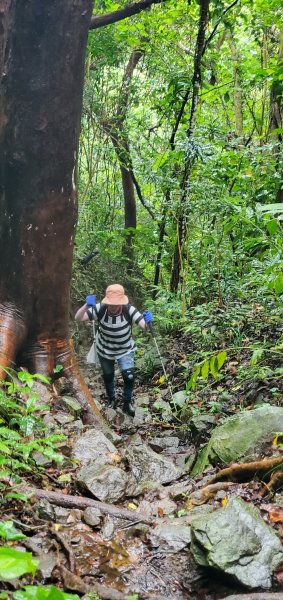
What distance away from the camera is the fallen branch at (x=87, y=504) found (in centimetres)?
326

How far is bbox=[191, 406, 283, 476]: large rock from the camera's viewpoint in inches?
156

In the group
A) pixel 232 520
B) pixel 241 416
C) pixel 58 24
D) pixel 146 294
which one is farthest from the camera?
pixel 146 294

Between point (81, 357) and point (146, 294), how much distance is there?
2.77 m

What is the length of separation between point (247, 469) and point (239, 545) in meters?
0.97

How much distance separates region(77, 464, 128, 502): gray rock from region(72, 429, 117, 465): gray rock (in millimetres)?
187

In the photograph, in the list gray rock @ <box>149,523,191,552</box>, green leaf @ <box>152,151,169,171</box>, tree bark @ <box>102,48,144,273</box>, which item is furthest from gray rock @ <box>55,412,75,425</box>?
tree bark @ <box>102,48,144,273</box>

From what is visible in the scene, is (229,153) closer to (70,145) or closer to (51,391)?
(70,145)

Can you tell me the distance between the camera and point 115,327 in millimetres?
6551

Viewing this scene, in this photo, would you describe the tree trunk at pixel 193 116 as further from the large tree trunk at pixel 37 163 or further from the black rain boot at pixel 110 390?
the large tree trunk at pixel 37 163

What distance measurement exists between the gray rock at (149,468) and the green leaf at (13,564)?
10.6 feet

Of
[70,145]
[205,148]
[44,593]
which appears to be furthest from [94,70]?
[44,593]

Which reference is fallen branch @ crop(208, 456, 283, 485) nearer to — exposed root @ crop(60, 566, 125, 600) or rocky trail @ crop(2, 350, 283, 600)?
rocky trail @ crop(2, 350, 283, 600)

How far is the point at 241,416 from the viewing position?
4.23 metres

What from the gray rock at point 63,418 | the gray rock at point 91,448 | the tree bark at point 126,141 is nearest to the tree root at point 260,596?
the gray rock at point 91,448
